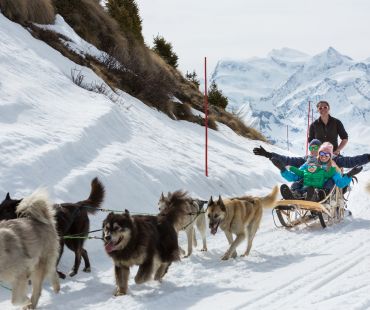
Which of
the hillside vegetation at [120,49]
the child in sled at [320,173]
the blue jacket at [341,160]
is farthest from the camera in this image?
the hillside vegetation at [120,49]

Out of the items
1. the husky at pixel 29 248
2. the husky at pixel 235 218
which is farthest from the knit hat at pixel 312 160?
the husky at pixel 29 248

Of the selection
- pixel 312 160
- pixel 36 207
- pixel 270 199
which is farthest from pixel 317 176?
pixel 36 207

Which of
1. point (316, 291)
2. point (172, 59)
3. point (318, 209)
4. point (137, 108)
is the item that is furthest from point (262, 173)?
point (172, 59)

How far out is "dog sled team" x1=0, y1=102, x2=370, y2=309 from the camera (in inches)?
198

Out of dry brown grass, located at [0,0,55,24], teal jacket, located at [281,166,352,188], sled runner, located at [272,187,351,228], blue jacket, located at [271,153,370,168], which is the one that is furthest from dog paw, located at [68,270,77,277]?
dry brown grass, located at [0,0,55,24]

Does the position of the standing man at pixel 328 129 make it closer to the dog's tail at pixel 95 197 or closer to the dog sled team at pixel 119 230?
the dog sled team at pixel 119 230

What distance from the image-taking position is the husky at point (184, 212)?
Answer: 21.4ft

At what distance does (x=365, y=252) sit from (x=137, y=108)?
9.40m

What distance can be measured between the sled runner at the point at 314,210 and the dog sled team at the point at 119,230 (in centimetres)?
2

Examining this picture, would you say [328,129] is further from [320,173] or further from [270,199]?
[270,199]

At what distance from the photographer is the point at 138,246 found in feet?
18.9

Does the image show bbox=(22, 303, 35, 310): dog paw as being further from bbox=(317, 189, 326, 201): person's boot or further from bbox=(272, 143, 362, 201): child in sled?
bbox=(317, 189, 326, 201): person's boot

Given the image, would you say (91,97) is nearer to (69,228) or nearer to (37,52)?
(37,52)

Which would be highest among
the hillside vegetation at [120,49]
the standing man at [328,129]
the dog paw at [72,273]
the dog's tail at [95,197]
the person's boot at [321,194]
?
the hillside vegetation at [120,49]
